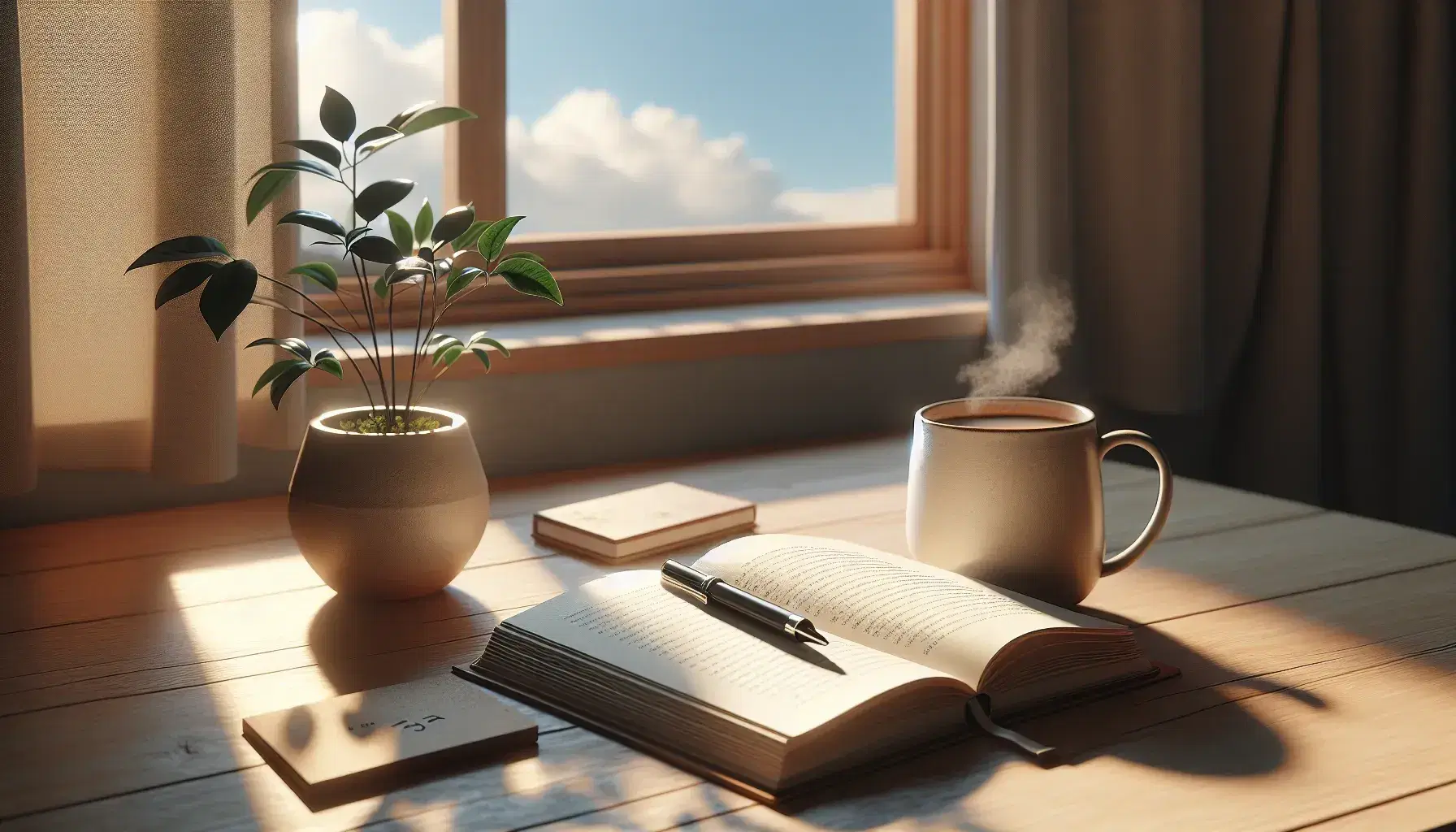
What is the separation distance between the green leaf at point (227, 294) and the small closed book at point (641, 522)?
1.16ft

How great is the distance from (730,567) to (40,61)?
2.31ft

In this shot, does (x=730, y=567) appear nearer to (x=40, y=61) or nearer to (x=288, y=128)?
(x=288, y=128)

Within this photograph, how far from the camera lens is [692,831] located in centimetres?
62

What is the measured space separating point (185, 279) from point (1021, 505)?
0.54 metres

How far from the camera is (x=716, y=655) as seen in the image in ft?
2.43

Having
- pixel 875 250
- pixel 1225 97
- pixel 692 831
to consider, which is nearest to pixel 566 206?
pixel 875 250

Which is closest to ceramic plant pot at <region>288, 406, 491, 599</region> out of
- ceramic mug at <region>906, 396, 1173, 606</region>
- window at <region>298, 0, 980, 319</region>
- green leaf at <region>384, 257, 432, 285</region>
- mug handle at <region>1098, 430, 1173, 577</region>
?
green leaf at <region>384, 257, 432, 285</region>

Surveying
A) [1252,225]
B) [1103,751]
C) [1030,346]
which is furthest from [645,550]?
[1252,225]

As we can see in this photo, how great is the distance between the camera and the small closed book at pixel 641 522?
105 cm

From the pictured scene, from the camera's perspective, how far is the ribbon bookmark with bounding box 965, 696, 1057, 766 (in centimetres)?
68

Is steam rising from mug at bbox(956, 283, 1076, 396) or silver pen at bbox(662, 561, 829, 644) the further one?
steam rising from mug at bbox(956, 283, 1076, 396)

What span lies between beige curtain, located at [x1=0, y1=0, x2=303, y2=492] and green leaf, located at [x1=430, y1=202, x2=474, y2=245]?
0.30 m

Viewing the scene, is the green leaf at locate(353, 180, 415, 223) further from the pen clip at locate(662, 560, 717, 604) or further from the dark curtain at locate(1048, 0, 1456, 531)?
the dark curtain at locate(1048, 0, 1456, 531)

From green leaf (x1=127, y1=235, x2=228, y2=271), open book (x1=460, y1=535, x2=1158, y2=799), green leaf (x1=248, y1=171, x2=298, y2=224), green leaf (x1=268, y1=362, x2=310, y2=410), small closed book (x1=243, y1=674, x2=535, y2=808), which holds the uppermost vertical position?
green leaf (x1=248, y1=171, x2=298, y2=224)
